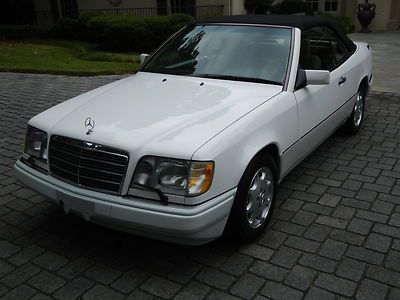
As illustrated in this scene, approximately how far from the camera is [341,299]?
2852mm

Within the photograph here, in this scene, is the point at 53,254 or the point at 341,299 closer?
the point at 341,299

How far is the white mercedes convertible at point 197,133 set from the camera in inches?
114

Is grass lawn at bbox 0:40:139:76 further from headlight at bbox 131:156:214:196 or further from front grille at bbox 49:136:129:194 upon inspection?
headlight at bbox 131:156:214:196

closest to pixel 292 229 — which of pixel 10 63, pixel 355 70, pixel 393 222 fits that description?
pixel 393 222

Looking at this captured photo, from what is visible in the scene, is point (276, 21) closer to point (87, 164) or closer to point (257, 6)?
point (87, 164)

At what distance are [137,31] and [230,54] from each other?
10815 millimetres

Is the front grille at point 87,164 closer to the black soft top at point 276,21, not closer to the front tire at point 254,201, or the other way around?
the front tire at point 254,201

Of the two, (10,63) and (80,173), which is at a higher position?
(80,173)

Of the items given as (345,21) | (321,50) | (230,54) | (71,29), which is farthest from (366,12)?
(230,54)

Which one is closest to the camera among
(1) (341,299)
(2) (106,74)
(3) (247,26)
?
(1) (341,299)

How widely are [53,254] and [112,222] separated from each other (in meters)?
0.71

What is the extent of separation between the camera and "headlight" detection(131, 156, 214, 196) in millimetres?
2840

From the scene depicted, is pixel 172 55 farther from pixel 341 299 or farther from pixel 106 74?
pixel 106 74

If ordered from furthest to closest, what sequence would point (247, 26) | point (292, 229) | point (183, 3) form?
point (183, 3) < point (247, 26) < point (292, 229)
